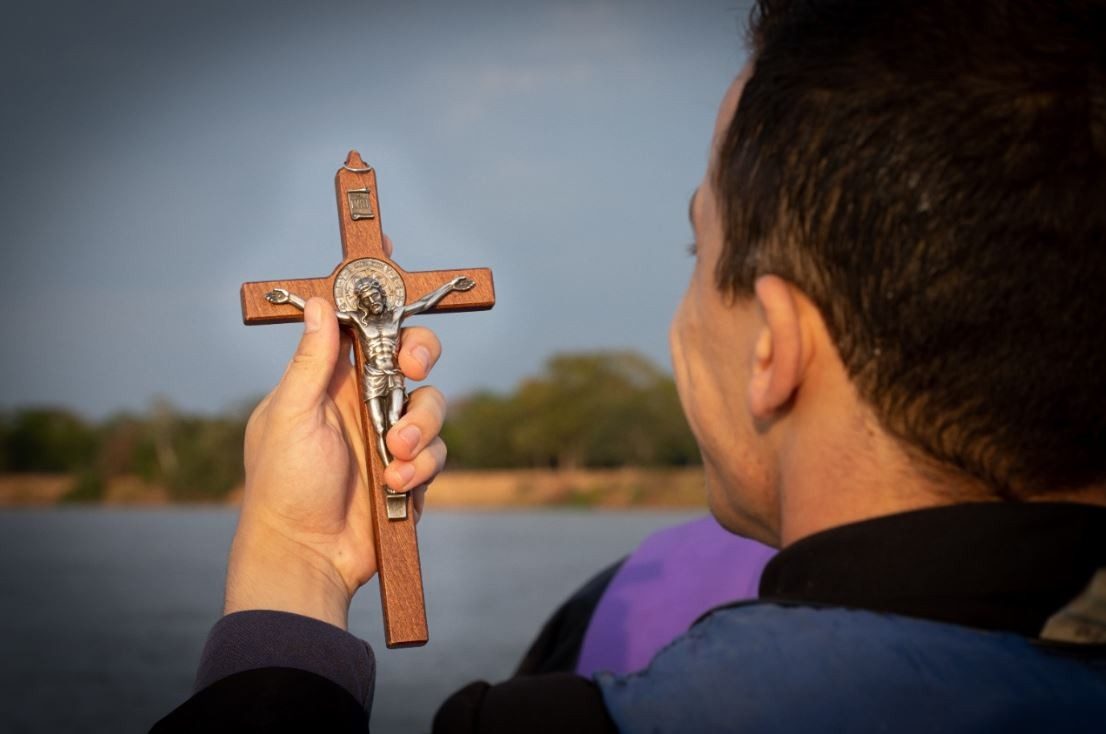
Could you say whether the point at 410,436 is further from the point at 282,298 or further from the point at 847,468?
the point at 847,468

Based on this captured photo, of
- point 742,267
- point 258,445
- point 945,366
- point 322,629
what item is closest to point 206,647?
point 322,629

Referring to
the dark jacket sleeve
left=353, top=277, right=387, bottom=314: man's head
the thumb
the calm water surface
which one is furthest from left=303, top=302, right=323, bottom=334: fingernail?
the calm water surface

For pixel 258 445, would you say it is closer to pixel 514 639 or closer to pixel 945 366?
pixel 945 366

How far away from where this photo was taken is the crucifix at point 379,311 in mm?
1681

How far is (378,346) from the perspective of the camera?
1.74 m

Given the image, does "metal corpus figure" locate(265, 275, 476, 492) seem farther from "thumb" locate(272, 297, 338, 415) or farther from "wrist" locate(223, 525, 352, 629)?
"wrist" locate(223, 525, 352, 629)

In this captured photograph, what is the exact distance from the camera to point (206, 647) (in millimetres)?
1283

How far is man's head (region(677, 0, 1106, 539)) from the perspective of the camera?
971mm

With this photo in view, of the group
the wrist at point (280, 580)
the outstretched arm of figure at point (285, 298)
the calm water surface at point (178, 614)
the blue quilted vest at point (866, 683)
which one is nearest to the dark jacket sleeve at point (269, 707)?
the wrist at point (280, 580)

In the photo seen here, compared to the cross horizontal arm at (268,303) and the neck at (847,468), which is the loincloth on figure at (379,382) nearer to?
the cross horizontal arm at (268,303)

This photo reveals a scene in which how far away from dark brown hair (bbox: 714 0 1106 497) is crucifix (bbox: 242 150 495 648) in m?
0.79

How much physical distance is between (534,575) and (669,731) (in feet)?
37.6

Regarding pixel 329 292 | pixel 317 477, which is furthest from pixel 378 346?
pixel 317 477

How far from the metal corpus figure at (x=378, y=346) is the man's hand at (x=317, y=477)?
21 mm
